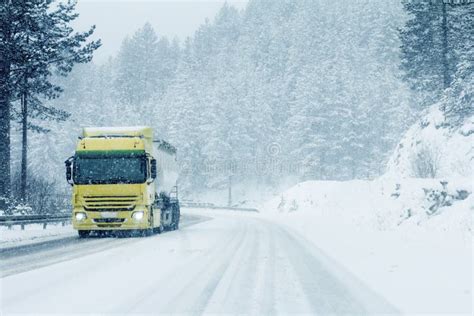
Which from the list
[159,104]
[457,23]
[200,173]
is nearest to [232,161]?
[200,173]

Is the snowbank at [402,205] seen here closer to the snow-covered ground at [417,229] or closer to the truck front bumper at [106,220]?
the snow-covered ground at [417,229]

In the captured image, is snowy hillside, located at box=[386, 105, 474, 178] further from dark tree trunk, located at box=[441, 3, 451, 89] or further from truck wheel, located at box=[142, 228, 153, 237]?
truck wheel, located at box=[142, 228, 153, 237]

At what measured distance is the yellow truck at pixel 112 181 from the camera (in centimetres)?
1936

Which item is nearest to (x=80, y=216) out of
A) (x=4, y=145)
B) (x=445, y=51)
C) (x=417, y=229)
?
(x=4, y=145)

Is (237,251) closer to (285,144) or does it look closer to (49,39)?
(49,39)

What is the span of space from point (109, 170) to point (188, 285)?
455 inches

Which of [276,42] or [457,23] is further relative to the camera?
[276,42]

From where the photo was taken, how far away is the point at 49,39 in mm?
27047

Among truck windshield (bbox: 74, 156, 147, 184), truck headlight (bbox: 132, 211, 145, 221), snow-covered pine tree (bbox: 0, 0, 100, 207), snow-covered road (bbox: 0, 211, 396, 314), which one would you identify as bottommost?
snow-covered road (bbox: 0, 211, 396, 314)

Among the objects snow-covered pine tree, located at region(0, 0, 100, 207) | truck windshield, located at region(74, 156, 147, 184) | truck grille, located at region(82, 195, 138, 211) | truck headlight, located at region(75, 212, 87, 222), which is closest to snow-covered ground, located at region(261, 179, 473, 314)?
truck grille, located at region(82, 195, 138, 211)

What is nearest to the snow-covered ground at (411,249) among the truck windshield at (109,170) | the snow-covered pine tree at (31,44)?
the truck windshield at (109,170)

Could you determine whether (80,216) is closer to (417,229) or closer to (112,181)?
(112,181)

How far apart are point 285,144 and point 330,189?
117 feet

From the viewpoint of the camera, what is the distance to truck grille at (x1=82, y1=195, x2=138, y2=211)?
19.3m
